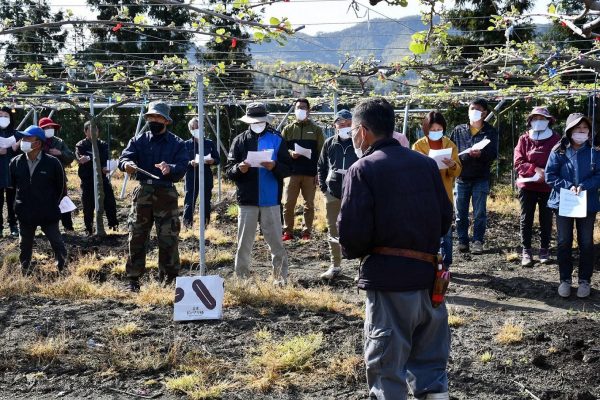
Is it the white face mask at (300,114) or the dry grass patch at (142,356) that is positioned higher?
the white face mask at (300,114)

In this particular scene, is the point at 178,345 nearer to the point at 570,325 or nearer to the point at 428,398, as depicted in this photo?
the point at 428,398

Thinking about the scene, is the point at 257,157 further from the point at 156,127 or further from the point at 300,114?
the point at 300,114

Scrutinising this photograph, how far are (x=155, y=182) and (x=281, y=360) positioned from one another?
2.69m

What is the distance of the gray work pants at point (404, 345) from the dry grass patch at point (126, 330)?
258 cm

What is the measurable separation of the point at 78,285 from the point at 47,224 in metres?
1.27

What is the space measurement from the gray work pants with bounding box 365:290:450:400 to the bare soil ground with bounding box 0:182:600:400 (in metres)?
0.87

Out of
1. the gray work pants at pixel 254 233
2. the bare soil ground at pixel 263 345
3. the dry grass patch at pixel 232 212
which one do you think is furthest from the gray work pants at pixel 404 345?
the dry grass patch at pixel 232 212

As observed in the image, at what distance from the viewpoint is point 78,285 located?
7.43 meters

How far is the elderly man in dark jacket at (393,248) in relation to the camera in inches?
151

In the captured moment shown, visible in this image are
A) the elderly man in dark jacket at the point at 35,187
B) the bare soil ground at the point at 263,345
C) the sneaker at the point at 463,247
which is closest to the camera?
the bare soil ground at the point at 263,345

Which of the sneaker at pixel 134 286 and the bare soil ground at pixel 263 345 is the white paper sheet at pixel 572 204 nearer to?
the bare soil ground at pixel 263 345

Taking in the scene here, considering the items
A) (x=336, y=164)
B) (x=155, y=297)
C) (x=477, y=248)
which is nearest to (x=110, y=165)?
(x=336, y=164)

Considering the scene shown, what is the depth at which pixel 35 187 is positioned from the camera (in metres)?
8.20

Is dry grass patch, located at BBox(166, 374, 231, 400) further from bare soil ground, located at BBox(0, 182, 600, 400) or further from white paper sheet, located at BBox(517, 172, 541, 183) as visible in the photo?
white paper sheet, located at BBox(517, 172, 541, 183)
